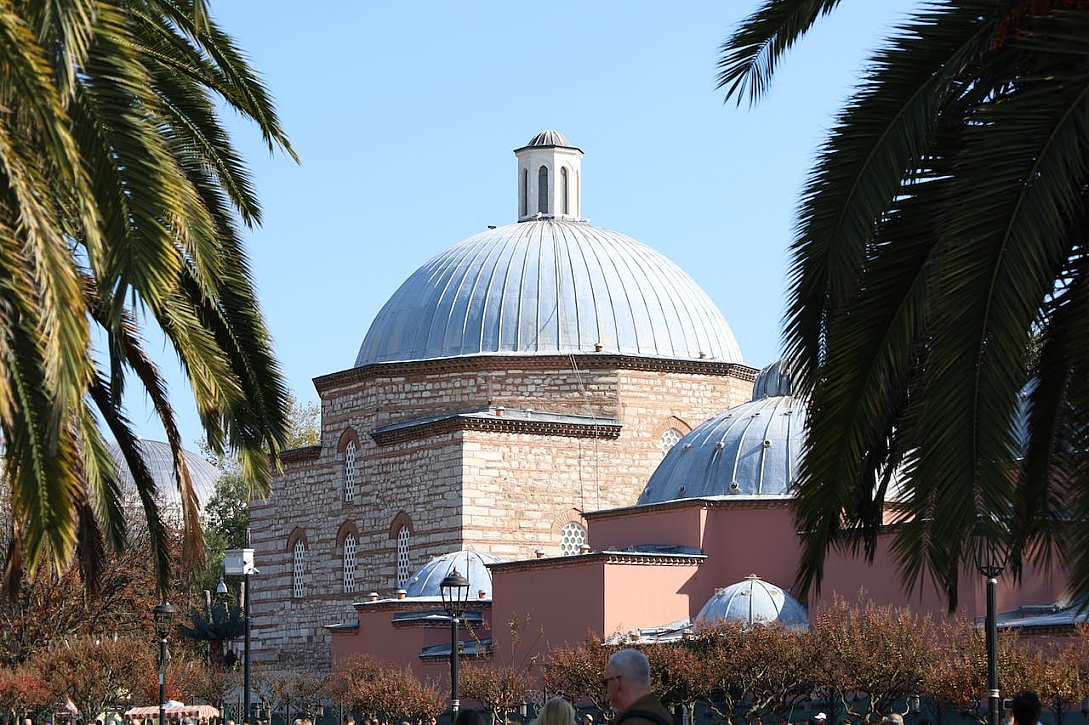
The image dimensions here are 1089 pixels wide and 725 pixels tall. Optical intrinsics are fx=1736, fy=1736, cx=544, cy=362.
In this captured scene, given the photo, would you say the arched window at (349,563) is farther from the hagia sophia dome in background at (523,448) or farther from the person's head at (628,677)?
the person's head at (628,677)

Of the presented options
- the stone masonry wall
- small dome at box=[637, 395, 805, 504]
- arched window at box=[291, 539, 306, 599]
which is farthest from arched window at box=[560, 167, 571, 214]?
small dome at box=[637, 395, 805, 504]

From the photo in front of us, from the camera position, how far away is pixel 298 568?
3734cm

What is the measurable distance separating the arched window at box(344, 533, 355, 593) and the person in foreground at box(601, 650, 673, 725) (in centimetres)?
3062

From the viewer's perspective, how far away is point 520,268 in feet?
121

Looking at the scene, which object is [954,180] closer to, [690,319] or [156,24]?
[156,24]

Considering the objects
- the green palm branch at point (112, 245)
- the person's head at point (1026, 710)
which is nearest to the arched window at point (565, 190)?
the green palm branch at point (112, 245)

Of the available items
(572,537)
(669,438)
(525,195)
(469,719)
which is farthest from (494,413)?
(469,719)

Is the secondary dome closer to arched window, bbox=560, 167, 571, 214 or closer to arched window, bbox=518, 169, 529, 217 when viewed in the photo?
arched window, bbox=560, 167, 571, 214

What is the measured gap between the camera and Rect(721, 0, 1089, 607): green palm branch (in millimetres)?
6824

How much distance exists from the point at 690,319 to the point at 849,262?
95.6 ft

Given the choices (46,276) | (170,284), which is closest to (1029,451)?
(170,284)

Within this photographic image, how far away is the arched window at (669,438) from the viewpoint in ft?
114

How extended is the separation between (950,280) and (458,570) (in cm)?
2460

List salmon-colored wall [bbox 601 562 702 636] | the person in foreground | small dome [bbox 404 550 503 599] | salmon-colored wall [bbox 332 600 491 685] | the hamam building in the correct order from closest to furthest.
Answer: the person in foreground → salmon-colored wall [bbox 601 562 702 636] → salmon-colored wall [bbox 332 600 491 685] → small dome [bbox 404 550 503 599] → the hamam building
